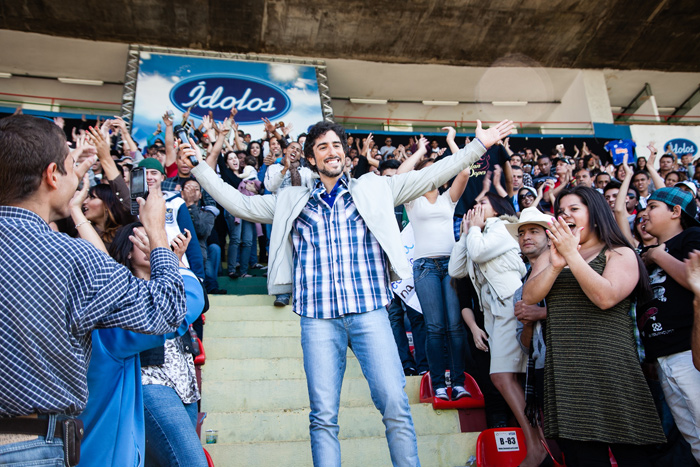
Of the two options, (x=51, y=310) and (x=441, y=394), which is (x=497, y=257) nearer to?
(x=441, y=394)

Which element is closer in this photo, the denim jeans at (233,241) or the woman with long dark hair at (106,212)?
the woman with long dark hair at (106,212)

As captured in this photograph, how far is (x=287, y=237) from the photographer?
8.96 feet

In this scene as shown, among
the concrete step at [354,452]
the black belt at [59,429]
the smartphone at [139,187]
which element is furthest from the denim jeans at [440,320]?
the black belt at [59,429]

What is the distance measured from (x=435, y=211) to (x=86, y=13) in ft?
39.6

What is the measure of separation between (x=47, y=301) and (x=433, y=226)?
330cm

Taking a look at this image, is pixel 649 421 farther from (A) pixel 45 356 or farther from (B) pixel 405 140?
(B) pixel 405 140

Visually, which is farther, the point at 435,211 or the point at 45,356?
the point at 435,211

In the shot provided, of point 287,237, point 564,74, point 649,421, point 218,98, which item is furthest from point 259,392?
point 564,74

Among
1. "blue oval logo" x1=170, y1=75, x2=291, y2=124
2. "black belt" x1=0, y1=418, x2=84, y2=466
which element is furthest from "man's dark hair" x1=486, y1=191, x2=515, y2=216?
"blue oval logo" x1=170, y1=75, x2=291, y2=124

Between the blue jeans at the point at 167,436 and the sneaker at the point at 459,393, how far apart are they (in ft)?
6.63

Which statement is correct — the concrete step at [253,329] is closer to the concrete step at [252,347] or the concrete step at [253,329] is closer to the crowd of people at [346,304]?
the concrete step at [252,347]

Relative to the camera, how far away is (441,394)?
12.2ft

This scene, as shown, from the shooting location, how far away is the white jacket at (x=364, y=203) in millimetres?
2654

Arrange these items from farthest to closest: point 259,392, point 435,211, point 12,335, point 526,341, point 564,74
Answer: point 564,74 → point 435,211 → point 259,392 → point 526,341 → point 12,335
